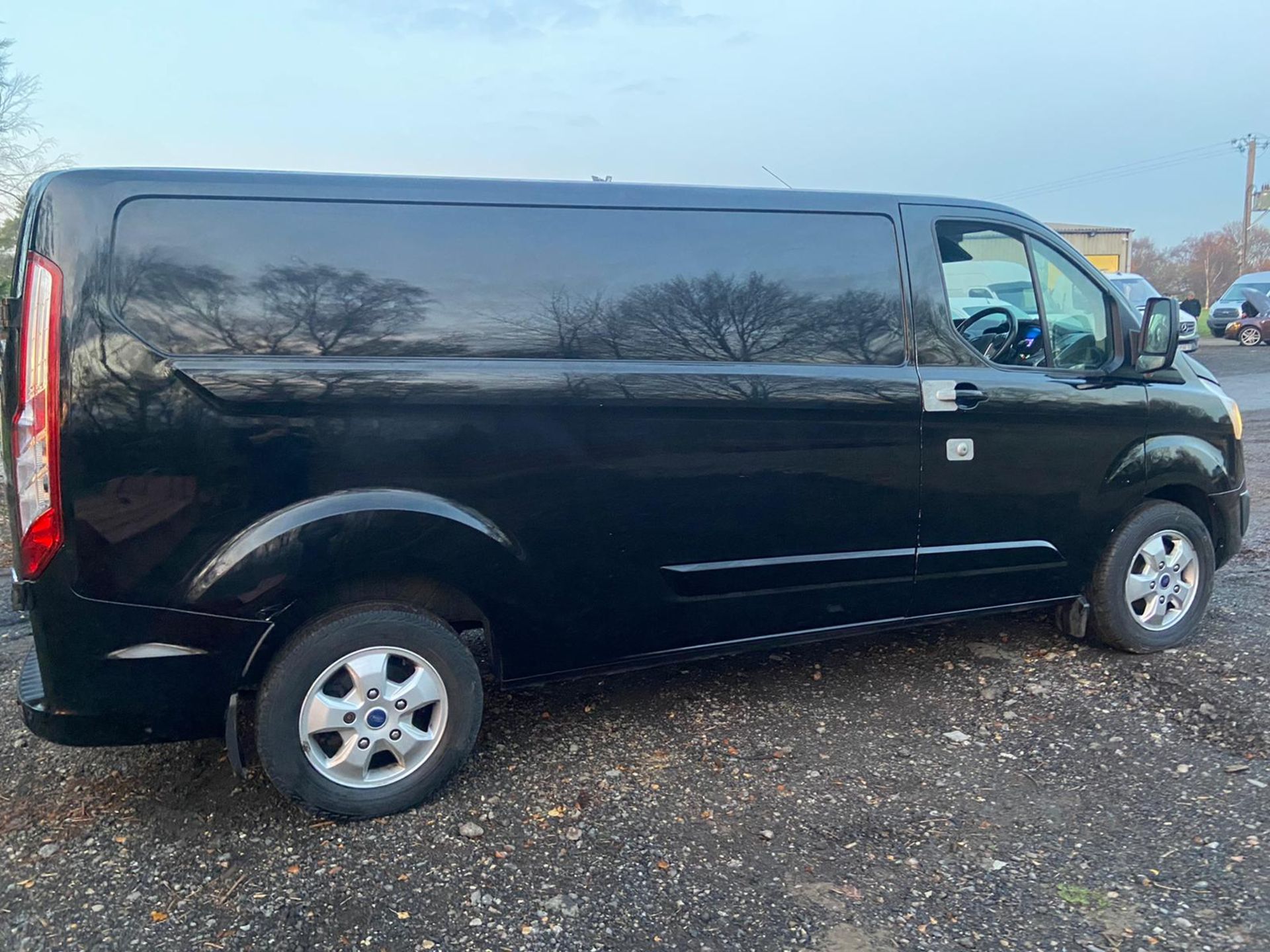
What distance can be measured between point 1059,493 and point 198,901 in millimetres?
3358

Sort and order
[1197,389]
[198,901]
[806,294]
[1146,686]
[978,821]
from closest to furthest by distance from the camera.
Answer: [198,901] < [978,821] < [806,294] < [1146,686] < [1197,389]

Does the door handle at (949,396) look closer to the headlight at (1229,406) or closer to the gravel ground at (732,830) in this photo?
the gravel ground at (732,830)

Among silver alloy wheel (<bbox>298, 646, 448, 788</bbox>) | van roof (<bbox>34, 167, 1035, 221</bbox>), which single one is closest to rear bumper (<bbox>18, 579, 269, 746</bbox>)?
silver alloy wheel (<bbox>298, 646, 448, 788</bbox>)

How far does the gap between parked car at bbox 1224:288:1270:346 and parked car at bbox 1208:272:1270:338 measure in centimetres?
30

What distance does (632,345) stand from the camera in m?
3.17

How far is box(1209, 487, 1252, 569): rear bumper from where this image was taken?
432cm

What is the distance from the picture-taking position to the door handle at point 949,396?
3.58 meters

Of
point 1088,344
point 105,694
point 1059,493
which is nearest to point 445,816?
point 105,694

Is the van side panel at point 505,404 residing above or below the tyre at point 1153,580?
above

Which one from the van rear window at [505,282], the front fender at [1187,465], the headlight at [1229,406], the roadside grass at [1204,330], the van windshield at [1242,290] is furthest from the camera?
the roadside grass at [1204,330]

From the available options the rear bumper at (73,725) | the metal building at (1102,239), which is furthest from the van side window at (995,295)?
the metal building at (1102,239)

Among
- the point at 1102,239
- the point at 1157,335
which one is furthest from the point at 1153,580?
the point at 1102,239

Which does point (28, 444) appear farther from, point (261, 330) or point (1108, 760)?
point (1108, 760)

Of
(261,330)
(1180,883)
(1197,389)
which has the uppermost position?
(261,330)
